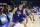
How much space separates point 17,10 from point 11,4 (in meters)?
1.67

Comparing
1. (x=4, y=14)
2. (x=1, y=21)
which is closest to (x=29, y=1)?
(x=4, y=14)

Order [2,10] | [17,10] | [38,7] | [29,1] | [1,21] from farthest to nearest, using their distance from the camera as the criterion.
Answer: [38,7] → [29,1] → [2,10] → [1,21] → [17,10]

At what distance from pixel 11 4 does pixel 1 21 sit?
0.94 m

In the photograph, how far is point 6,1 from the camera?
3748mm

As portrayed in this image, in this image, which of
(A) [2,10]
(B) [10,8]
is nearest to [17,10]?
(A) [2,10]

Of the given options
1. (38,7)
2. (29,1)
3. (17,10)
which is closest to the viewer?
(17,10)

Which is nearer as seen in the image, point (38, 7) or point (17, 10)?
point (17, 10)

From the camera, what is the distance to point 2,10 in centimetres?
371

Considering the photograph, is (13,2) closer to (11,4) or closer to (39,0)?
(11,4)

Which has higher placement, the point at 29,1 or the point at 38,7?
the point at 29,1

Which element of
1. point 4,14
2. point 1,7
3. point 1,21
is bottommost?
point 1,21

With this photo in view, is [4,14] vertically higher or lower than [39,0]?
lower

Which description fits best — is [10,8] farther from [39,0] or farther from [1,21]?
[39,0]

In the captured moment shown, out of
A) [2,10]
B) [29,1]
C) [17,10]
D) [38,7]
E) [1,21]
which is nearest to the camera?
[17,10]
